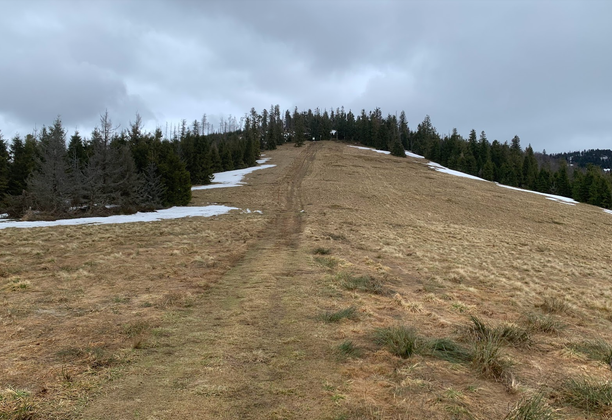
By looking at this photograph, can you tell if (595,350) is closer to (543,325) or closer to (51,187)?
(543,325)

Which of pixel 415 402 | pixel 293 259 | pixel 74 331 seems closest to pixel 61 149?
pixel 293 259

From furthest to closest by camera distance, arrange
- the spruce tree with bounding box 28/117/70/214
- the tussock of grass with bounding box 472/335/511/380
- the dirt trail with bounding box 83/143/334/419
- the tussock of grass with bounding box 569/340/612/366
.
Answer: the spruce tree with bounding box 28/117/70/214
the tussock of grass with bounding box 569/340/612/366
the tussock of grass with bounding box 472/335/511/380
the dirt trail with bounding box 83/143/334/419

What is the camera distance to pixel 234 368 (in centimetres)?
438

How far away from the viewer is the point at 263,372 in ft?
14.1

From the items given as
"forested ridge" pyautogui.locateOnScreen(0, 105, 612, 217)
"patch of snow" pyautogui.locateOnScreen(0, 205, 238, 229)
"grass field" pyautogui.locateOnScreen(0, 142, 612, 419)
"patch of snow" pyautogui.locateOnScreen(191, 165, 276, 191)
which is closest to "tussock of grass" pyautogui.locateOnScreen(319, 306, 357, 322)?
"grass field" pyautogui.locateOnScreen(0, 142, 612, 419)

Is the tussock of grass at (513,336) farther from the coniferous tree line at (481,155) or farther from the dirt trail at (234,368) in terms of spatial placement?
the coniferous tree line at (481,155)

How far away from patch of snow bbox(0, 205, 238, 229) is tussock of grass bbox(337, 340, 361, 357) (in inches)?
851

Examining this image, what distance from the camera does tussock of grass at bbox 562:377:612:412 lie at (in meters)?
3.58

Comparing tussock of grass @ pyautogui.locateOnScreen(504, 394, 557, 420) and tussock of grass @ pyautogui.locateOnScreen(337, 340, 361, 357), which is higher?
tussock of grass @ pyautogui.locateOnScreen(504, 394, 557, 420)

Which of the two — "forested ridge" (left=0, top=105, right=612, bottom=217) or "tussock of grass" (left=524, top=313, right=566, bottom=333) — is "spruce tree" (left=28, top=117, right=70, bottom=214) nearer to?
"forested ridge" (left=0, top=105, right=612, bottom=217)

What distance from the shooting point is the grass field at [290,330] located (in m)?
3.64

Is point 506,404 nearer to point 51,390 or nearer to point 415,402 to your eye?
point 415,402

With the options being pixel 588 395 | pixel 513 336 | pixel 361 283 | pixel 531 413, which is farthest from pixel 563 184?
pixel 531 413

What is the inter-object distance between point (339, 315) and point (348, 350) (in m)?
1.43
